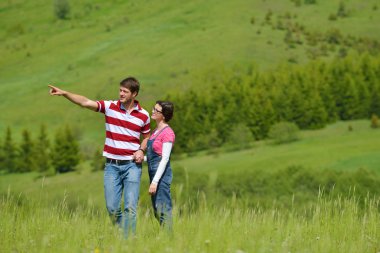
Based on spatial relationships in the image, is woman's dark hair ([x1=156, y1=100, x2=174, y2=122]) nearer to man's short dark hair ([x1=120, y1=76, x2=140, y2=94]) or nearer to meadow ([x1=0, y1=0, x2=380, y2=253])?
man's short dark hair ([x1=120, y1=76, x2=140, y2=94])

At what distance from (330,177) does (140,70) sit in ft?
322

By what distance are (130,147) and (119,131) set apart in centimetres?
25

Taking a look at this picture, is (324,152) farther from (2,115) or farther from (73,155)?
(2,115)

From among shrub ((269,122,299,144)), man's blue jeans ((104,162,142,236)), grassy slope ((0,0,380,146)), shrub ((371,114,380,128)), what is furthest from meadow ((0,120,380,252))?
grassy slope ((0,0,380,146))

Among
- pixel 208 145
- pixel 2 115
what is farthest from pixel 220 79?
pixel 2 115

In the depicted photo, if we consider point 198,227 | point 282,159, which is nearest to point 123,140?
point 198,227

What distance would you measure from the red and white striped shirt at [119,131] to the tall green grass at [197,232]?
998 mm

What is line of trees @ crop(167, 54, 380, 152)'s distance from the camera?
447 ft

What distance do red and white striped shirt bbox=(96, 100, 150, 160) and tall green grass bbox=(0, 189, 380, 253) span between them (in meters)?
1.00

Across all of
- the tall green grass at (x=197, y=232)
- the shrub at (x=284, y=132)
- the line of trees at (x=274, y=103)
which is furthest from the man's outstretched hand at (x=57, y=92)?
the line of trees at (x=274, y=103)

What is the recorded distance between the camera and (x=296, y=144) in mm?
127000

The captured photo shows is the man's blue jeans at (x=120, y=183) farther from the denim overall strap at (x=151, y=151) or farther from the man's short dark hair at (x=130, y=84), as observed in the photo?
the man's short dark hair at (x=130, y=84)

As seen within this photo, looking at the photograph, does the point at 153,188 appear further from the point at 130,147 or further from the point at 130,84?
the point at 130,84

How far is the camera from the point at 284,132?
420ft
